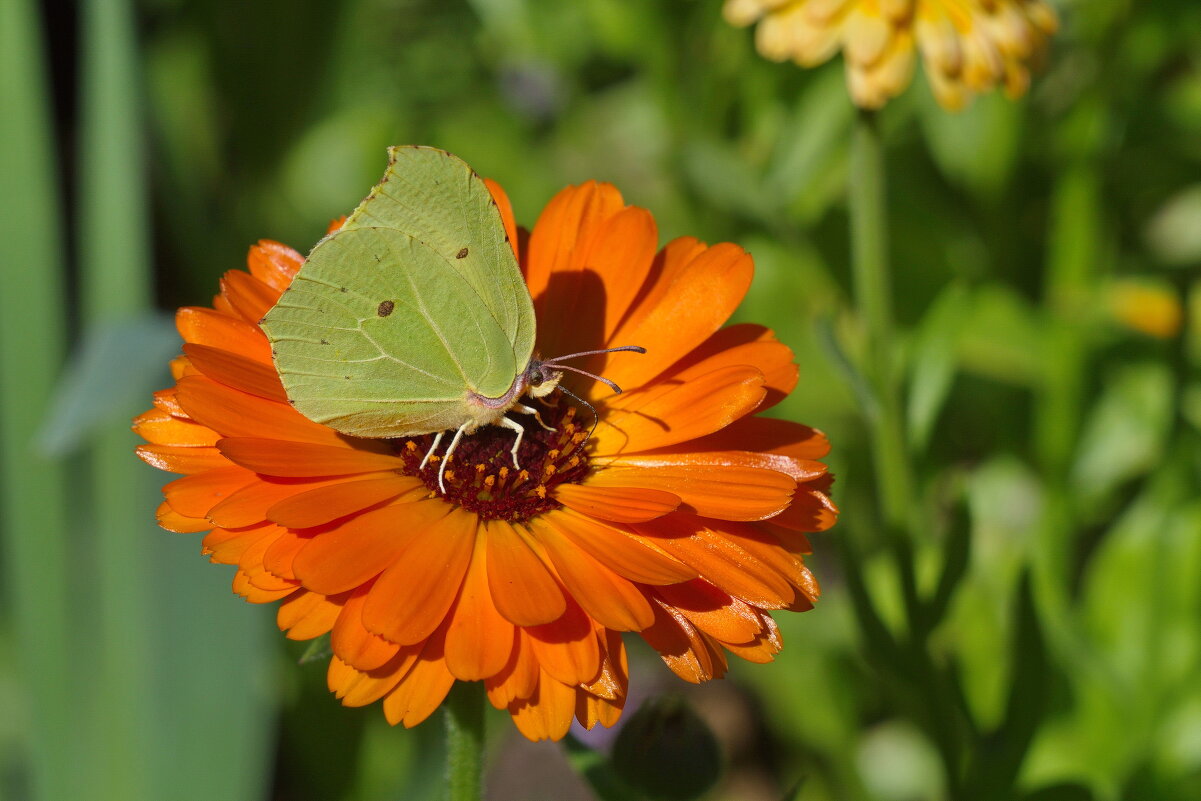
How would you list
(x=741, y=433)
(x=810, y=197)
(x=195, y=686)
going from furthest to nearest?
(x=810, y=197) < (x=195, y=686) < (x=741, y=433)

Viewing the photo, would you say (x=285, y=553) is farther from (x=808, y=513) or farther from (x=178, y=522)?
(x=808, y=513)

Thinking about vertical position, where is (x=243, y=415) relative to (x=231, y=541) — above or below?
above

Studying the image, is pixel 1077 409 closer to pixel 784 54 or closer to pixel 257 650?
pixel 784 54

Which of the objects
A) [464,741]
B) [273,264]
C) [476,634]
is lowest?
[464,741]

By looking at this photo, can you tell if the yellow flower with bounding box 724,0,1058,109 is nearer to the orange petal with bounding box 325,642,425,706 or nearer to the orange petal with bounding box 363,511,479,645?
the orange petal with bounding box 363,511,479,645

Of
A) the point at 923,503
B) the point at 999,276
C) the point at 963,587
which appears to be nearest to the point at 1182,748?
the point at 963,587

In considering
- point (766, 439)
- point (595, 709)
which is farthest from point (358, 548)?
point (766, 439)

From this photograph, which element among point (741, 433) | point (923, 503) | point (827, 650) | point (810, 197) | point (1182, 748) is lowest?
point (1182, 748)
